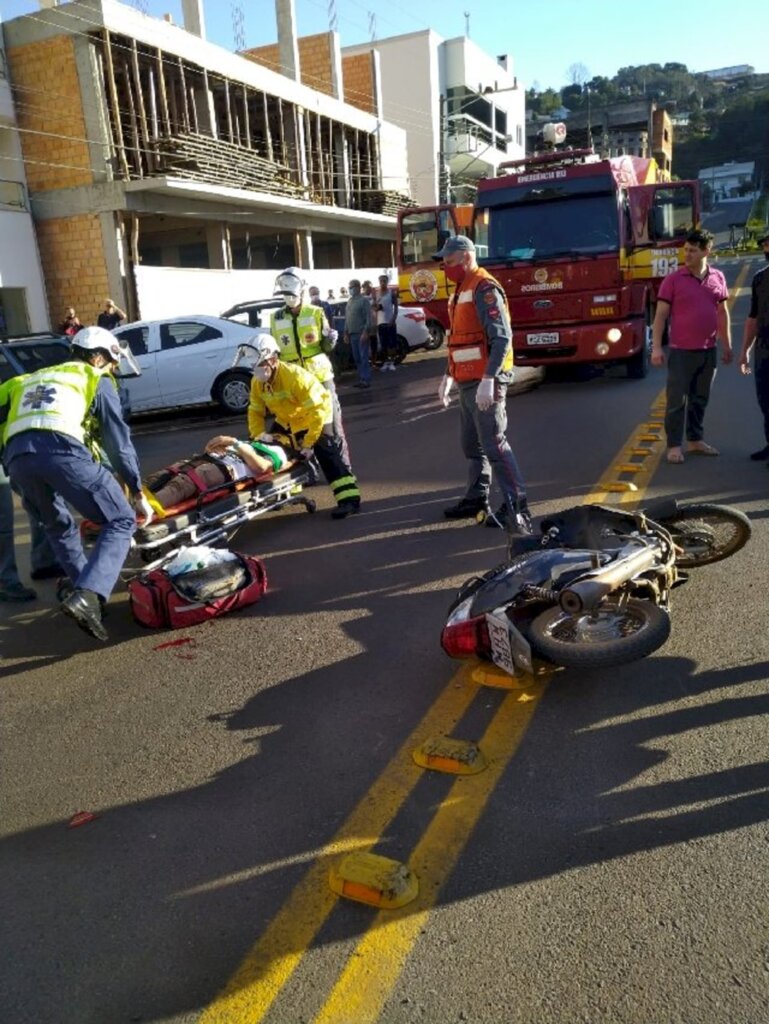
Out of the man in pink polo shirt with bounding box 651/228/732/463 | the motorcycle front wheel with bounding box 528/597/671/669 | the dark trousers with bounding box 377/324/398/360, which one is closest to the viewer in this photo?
the motorcycle front wheel with bounding box 528/597/671/669

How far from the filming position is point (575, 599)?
3486 millimetres

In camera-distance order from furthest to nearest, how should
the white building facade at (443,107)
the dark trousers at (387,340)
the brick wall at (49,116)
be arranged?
the white building facade at (443,107), the brick wall at (49,116), the dark trousers at (387,340)

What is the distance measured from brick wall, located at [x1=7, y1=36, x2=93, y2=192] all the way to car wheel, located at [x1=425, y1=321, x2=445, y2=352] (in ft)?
28.6

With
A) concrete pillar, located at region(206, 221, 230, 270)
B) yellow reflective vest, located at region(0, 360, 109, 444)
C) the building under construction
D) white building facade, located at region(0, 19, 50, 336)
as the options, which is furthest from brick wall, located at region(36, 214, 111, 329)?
yellow reflective vest, located at region(0, 360, 109, 444)

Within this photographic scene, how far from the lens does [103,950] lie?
7.91ft

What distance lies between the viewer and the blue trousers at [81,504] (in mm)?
4551

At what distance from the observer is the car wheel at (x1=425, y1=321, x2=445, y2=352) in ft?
61.8

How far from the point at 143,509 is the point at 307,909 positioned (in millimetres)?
3233

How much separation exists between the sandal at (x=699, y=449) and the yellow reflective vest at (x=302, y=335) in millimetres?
3228

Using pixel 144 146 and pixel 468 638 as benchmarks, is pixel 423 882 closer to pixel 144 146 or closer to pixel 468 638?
pixel 468 638

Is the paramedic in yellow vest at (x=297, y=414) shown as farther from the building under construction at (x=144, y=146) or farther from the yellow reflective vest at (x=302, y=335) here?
the building under construction at (x=144, y=146)

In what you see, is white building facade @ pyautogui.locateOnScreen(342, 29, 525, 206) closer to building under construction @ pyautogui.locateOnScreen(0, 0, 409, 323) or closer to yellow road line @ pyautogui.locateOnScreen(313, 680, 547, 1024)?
building under construction @ pyautogui.locateOnScreen(0, 0, 409, 323)

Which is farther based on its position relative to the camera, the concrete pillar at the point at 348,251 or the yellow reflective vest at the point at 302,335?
the concrete pillar at the point at 348,251

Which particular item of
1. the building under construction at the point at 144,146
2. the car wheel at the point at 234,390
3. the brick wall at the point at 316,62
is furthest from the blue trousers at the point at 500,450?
the brick wall at the point at 316,62
